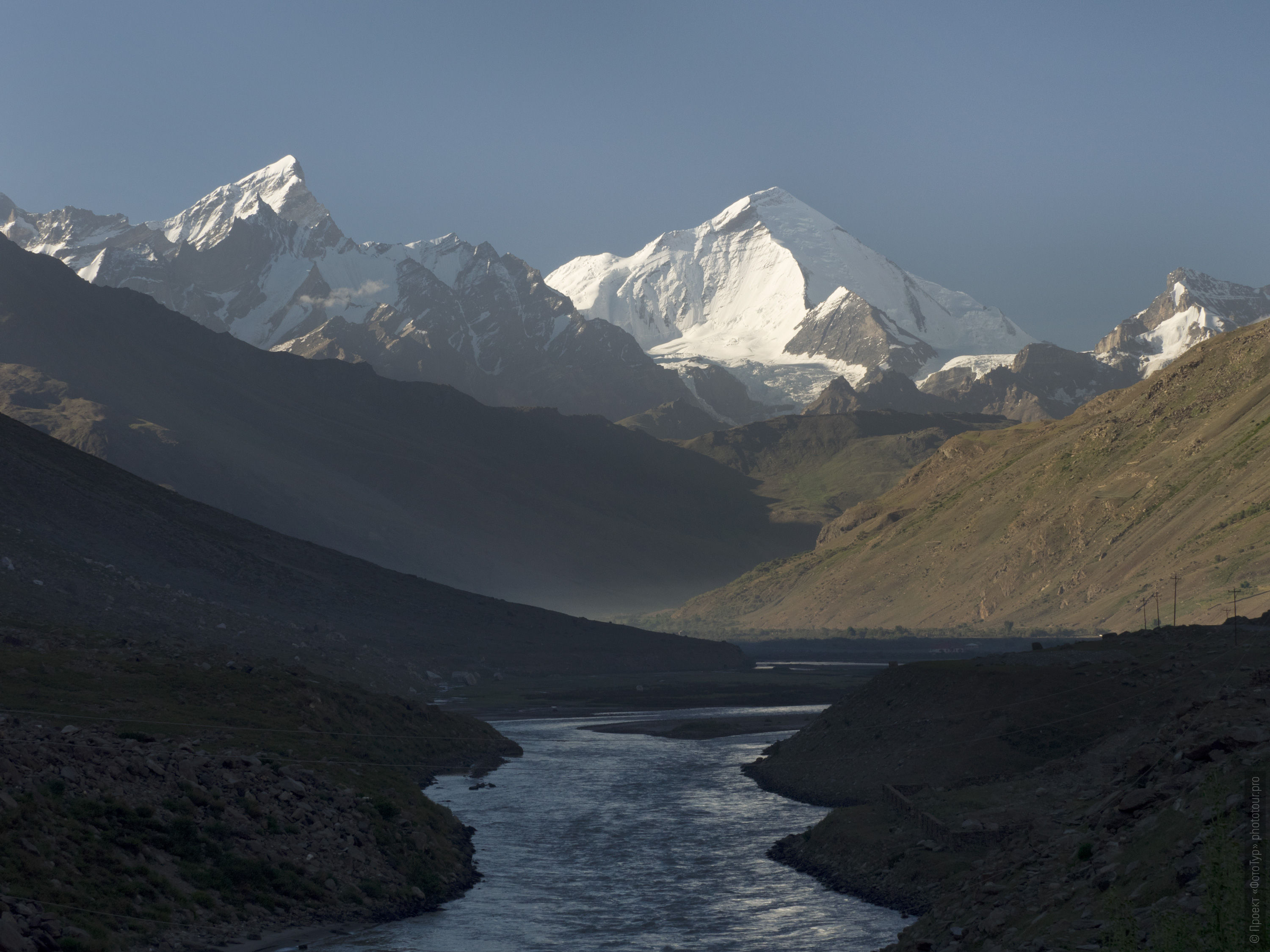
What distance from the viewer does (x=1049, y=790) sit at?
214 ft

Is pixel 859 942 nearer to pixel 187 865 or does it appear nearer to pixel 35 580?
pixel 187 865

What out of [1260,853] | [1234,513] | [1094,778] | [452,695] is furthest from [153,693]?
[1234,513]

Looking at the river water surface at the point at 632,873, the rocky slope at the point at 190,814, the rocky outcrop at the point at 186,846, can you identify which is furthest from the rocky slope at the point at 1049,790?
the rocky slope at the point at 190,814

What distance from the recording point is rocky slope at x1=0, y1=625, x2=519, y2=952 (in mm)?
45281

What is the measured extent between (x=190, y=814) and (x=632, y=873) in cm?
2432

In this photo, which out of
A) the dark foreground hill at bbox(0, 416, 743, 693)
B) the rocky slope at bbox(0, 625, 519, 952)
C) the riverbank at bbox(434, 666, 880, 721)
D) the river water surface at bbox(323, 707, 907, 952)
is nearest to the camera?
the rocky slope at bbox(0, 625, 519, 952)

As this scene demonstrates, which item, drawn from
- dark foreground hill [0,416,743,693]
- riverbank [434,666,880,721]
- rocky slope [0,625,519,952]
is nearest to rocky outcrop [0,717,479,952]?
rocky slope [0,625,519,952]

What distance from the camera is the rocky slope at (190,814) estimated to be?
45.3 m

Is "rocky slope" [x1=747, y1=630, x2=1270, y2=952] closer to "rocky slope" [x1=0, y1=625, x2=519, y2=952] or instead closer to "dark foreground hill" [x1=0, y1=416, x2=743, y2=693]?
"rocky slope" [x1=0, y1=625, x2=519, y2=952]

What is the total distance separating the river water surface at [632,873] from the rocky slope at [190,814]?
3158 millimetres

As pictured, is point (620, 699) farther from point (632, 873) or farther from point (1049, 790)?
point (1049, 790)

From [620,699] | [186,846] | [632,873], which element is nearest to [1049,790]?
[632,873]

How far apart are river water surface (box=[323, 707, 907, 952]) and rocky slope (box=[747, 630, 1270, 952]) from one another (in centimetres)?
384

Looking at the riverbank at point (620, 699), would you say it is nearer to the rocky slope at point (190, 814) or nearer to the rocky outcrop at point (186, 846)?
the rocky slope at point (190, 814)
